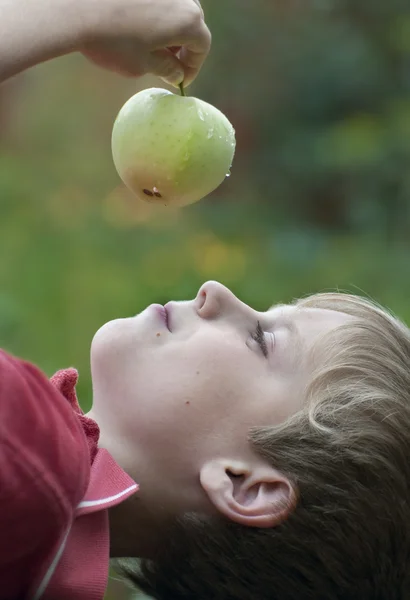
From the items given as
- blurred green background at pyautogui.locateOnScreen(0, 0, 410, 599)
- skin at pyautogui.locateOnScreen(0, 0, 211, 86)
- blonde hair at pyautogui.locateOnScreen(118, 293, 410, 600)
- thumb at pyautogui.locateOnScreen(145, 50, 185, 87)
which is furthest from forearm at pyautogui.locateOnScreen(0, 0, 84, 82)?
blurred green background at pyautogui.locateOnScreen(0, 0, 410, 599)

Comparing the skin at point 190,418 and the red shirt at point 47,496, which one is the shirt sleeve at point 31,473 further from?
the skin at point 190,418

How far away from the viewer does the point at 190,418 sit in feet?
4.96

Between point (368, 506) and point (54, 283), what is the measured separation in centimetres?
204

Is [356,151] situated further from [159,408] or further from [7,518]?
[7,518]

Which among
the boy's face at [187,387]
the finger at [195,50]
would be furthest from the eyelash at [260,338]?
the finger at [195,50]

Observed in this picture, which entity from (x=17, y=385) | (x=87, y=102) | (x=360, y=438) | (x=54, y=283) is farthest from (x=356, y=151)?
(x=17, y=385)

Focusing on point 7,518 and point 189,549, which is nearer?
point 7,518

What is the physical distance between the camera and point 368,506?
Answer: 4.99 feet

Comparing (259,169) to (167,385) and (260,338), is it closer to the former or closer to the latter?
(260,338)

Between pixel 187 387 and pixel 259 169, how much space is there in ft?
10.1

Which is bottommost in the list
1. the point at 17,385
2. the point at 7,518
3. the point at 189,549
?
the point at 189,549

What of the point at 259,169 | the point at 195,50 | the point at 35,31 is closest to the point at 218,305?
the point at 195,50

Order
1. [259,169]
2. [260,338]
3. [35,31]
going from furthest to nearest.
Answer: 1. [259,169]
2. [260,338]
3. [35,31]

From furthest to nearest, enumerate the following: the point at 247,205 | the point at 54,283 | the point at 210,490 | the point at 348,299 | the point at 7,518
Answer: the point at 247,205, the point at 54,283, the point at 348,299, the point at 210,490, the point at 7,518
